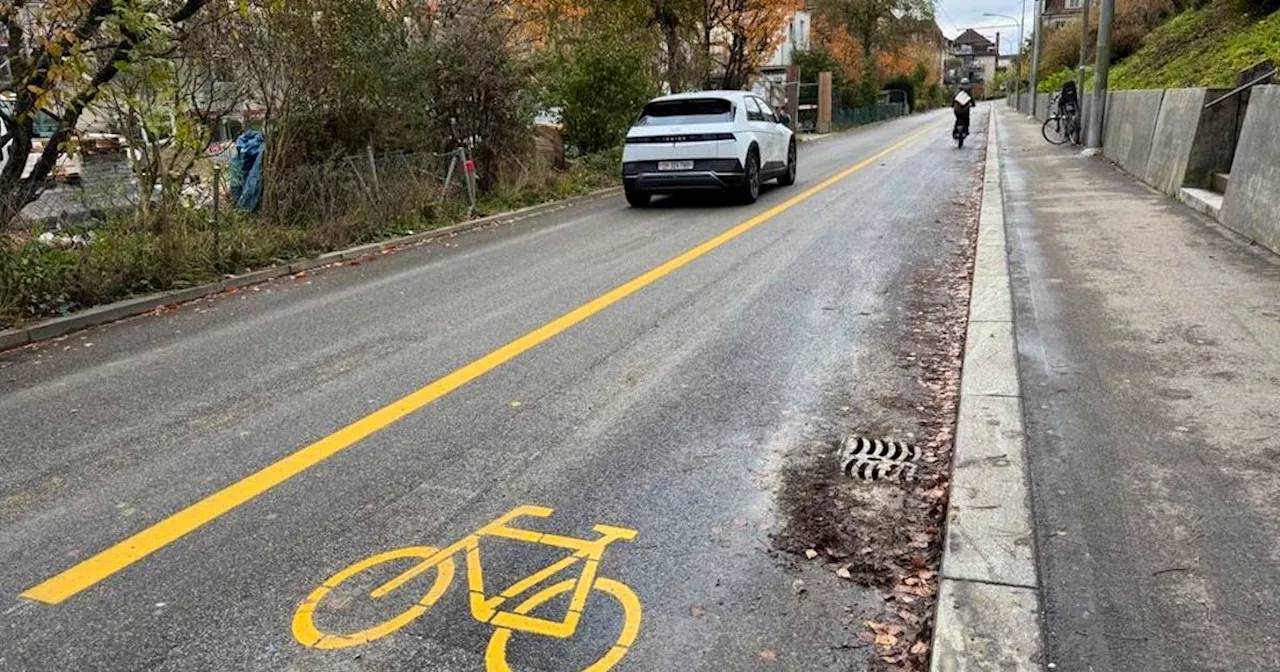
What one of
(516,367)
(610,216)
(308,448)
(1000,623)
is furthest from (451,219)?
(1000,623)

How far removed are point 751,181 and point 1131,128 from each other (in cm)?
693

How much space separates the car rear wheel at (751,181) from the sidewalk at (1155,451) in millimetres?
6365

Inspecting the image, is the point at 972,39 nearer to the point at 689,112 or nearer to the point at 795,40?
the point at 795,40

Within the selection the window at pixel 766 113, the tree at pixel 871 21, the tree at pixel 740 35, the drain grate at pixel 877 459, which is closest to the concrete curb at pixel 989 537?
the drain grate at pixel 877 459

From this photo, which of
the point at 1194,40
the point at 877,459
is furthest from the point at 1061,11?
the point at 877,459

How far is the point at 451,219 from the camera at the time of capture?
13.6 metres

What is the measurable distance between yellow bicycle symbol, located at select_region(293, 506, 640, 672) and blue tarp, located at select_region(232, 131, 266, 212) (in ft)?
32.3

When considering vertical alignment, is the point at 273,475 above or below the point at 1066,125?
above

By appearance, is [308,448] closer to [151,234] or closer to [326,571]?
[326,571]

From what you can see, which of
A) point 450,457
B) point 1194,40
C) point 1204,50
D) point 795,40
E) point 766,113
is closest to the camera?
point 450,457

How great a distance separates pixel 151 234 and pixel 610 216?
6482mm

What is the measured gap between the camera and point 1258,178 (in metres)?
8.87

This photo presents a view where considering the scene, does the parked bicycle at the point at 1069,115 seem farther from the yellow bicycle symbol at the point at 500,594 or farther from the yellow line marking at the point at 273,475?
the yellow bicycle symbol at the point at 500,594

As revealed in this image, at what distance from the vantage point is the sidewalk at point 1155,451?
9.59 ft
